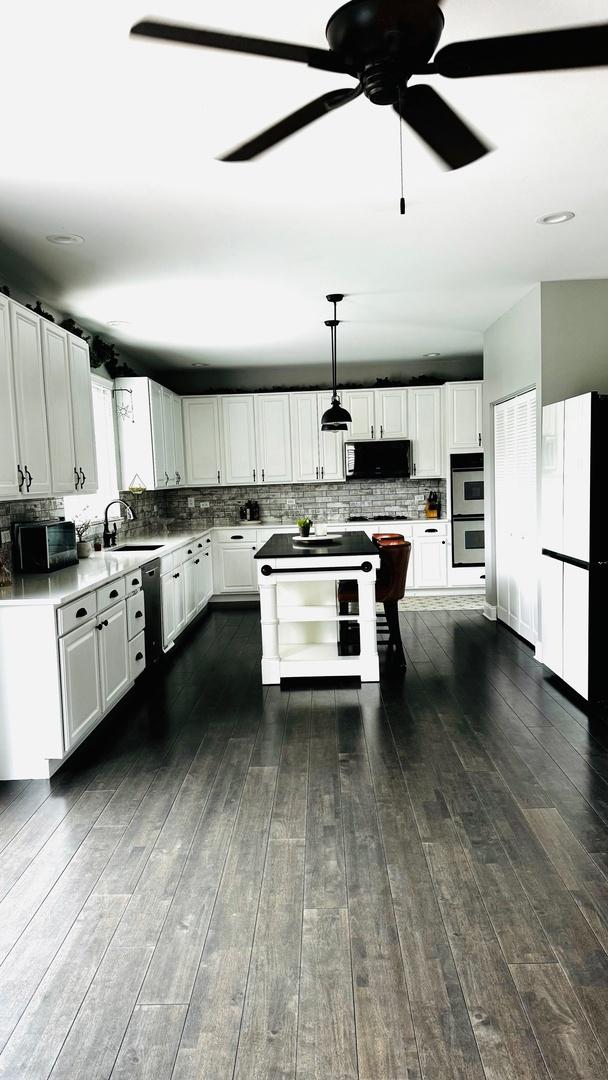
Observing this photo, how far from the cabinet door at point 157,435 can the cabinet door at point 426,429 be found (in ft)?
9.58

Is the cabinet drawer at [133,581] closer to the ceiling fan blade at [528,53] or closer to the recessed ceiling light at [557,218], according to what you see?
the recessed ceiling light at [557,218]

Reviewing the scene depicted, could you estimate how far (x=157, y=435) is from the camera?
7.21m

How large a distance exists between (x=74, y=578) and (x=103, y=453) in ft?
8.94

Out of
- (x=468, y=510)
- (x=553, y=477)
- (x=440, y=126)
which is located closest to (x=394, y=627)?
(x=553, y=477)

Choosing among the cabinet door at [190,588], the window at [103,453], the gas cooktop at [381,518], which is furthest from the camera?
the gas cooktop at [381,518]

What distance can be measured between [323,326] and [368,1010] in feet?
18.1

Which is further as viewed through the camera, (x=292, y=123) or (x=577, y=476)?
(x=577, y=476)

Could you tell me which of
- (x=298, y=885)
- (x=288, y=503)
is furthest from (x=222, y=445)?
(x=298, y=885)

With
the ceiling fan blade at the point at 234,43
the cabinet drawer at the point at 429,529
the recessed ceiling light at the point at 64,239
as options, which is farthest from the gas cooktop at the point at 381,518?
the ceiling fan blade at the point at 234,43

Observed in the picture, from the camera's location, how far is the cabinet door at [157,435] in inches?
277

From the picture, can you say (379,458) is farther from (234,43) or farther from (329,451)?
(234,43)

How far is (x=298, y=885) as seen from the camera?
2.53 m

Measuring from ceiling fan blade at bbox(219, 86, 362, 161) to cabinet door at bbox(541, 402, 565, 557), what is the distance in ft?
10.3

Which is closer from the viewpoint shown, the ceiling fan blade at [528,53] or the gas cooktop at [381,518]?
the ceiling fan blade at [528,53]
